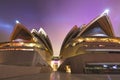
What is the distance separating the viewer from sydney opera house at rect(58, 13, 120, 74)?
15273mm

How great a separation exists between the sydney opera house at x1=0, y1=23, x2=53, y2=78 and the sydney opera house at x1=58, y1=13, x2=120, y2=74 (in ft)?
9.80

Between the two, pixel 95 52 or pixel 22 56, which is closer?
pixel 22 56

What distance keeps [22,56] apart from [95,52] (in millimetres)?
7338

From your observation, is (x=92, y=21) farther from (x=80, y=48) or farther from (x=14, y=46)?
(x=14, y=46)

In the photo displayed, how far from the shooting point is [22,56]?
14898 millimetres

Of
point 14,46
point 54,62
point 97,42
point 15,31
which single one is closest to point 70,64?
point 97,42

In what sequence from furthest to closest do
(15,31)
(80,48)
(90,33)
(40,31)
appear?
(40,31), (15,31), (90,33), (80,48)

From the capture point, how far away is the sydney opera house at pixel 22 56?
24.8 feet

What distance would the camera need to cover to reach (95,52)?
1761cm

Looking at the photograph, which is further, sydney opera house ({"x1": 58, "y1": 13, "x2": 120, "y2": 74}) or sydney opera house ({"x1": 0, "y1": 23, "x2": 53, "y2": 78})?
sydney opera house ({"x1": 58, "y1": 13, "x2": 120, "y2": 74})

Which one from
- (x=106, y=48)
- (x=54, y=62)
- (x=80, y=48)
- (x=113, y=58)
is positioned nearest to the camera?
(x=113, y=58)

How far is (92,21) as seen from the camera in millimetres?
25094

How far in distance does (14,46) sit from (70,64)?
8.67 m

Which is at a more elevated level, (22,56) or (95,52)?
(95,52)
